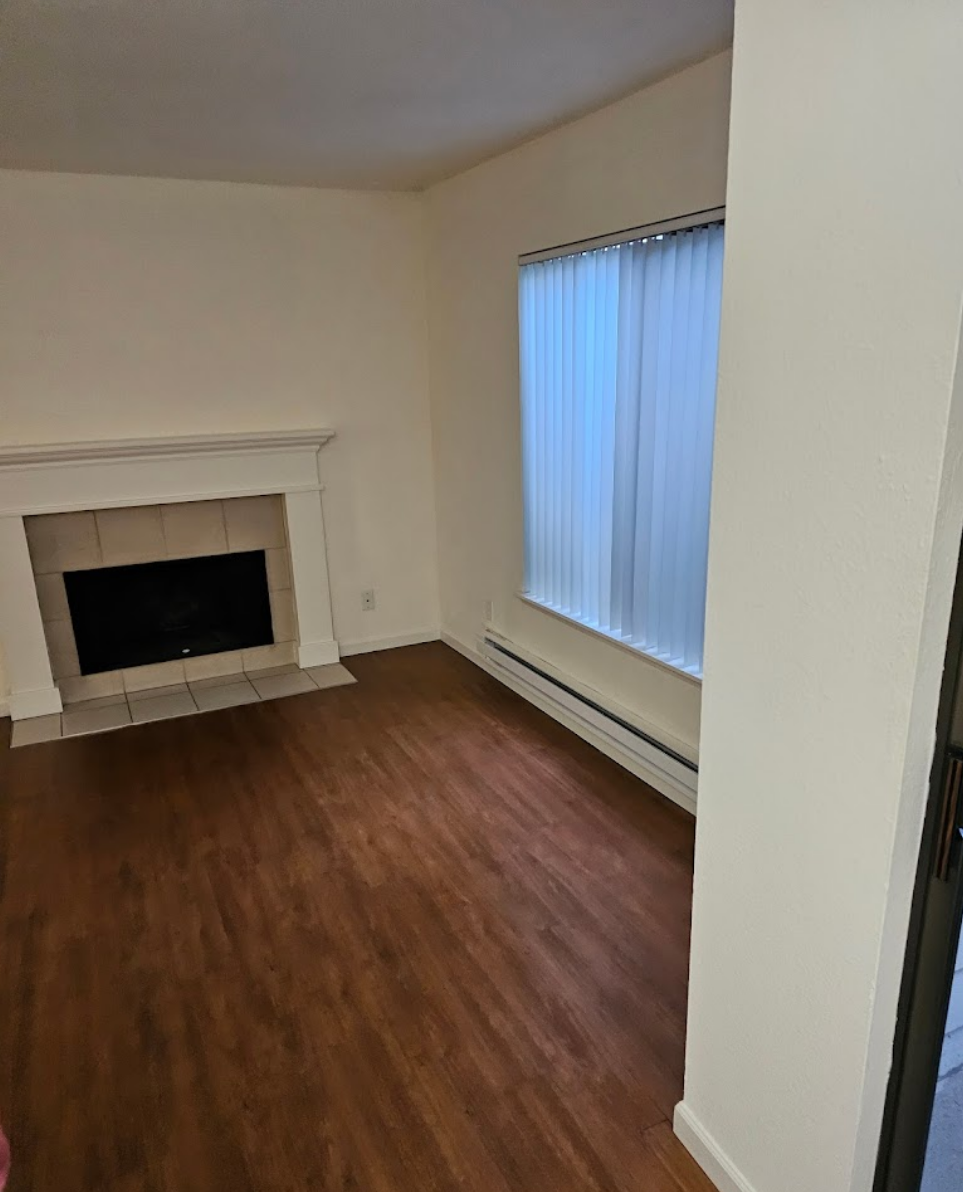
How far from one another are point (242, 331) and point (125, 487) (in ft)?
3.07

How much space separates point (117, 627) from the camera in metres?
4.11

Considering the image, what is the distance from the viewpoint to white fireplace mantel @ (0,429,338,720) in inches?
143

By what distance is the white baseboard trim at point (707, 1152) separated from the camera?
156 cm

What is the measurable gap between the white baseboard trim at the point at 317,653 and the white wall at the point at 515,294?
0.69 metres

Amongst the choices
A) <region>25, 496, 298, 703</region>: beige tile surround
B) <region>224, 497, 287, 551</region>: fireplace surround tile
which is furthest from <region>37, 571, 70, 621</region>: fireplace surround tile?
<region>224, 497, 287, 551</region>: fireplace surround tile

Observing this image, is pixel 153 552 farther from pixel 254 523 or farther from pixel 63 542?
pixel 254 523

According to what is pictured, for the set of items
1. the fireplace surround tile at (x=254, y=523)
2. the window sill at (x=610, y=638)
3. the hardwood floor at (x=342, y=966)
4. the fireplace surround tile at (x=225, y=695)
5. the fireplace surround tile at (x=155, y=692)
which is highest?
the fireplace surround tile at (x=254, y=523)

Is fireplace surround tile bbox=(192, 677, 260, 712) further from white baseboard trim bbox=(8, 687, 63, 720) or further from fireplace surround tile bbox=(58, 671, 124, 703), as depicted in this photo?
white baseboard trim bbox=(8, 687, 63, 720)

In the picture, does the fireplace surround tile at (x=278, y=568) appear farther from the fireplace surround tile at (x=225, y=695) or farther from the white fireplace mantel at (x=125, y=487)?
the fireplace surround tile at (x=225, y=695)

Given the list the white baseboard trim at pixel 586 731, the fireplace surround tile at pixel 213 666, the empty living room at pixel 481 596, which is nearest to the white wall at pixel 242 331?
the empty living room at pixel 481 596

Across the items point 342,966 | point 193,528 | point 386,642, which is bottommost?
point 342,966

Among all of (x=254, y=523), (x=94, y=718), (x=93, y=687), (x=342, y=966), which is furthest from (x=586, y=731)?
(x=93, y=687)

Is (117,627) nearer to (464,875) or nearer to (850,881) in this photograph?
(464,875)

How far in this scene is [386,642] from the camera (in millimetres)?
4680
